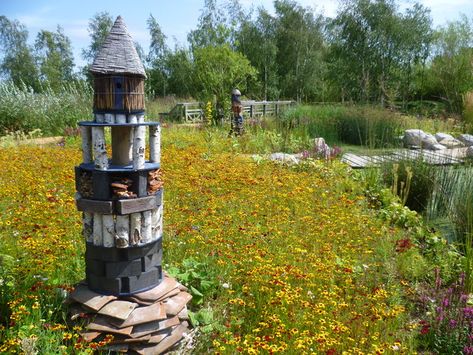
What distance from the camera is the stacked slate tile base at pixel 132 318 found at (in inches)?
95.9

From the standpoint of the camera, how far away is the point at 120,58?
8.28ft

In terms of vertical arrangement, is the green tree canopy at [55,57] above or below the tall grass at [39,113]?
above

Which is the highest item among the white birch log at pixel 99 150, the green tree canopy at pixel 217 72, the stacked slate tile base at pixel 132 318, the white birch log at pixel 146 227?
the green tree canopy at pixel 217 72

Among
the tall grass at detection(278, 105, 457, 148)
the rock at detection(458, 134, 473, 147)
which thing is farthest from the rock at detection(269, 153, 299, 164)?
the rock at detection(458, 134, 473, 147)

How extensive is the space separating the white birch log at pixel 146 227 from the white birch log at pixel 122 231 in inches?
3.7

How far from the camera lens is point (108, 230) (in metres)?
2.54

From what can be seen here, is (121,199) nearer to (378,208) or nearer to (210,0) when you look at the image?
(378,208)

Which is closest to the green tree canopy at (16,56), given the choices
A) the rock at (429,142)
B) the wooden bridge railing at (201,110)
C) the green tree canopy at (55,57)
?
the green tree canopy at (55,57)

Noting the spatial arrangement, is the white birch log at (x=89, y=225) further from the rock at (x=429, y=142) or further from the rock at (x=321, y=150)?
the rock at (x=429, y=142)

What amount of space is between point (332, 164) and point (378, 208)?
1987mm

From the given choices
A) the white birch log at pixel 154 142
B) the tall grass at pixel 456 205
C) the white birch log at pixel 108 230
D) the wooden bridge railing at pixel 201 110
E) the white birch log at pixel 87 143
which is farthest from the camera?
the wooden bridge railing at pixel 201 110

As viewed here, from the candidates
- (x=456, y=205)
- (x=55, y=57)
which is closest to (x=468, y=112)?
(x=456, y=205)

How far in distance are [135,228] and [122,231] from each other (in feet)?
0.25

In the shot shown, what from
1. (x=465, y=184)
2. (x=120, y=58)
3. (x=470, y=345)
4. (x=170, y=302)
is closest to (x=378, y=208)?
(x=465, y=184)
